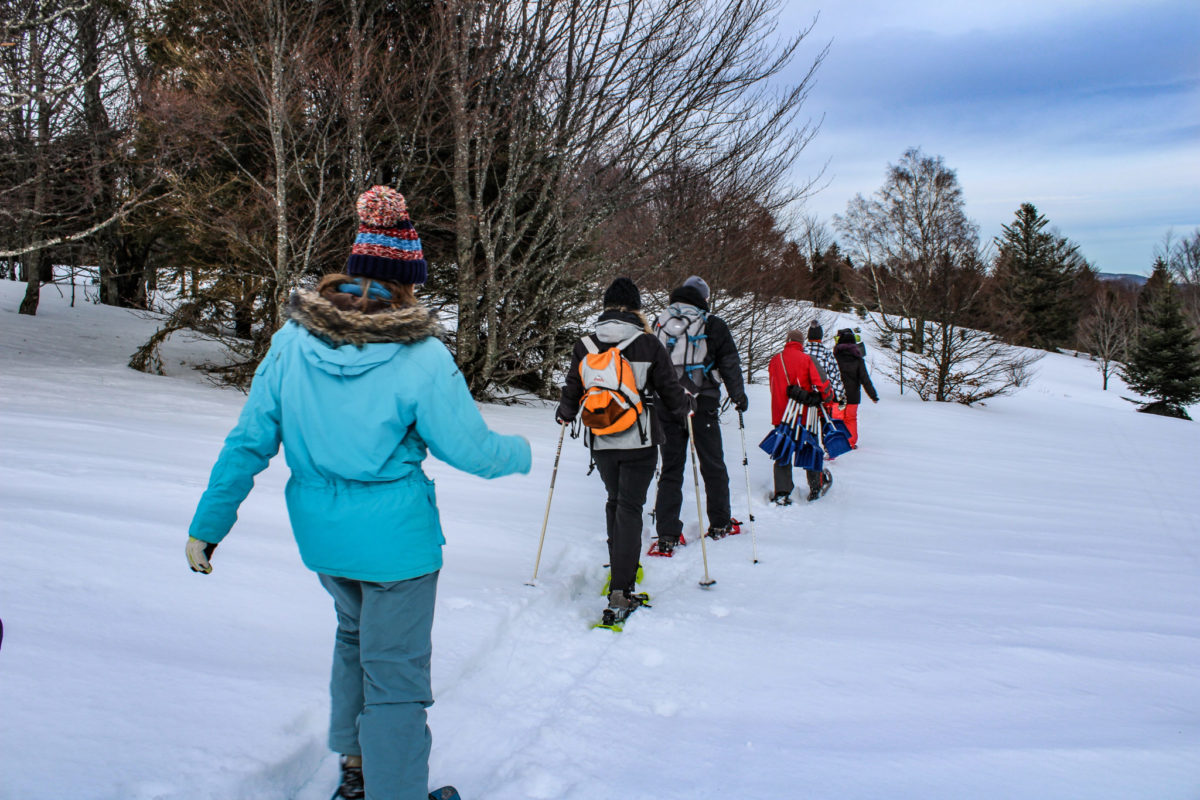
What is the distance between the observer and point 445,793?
2234mm

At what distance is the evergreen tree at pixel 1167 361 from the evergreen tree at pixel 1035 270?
30.5 ft

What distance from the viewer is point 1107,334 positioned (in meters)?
40.8

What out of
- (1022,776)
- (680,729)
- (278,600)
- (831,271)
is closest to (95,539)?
(278,600)

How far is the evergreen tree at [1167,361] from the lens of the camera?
29.9 m

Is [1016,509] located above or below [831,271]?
below

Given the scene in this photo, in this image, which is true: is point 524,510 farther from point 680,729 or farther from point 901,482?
point 901,482

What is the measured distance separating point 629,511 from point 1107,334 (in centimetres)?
4731

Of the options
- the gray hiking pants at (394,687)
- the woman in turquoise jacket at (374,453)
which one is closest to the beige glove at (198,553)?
the woman in turquoise jacket at (374,453)

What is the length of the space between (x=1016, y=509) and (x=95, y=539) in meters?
7.64

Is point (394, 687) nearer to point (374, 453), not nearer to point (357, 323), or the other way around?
point (374, 453)

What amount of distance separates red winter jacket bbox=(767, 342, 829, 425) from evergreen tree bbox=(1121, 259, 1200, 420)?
99.7 feet

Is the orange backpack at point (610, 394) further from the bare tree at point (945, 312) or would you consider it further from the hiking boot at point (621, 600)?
the bare tree at point (945, 312)

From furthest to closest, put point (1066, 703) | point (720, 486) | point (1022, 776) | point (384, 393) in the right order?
point (720, 486) → point (1066, 703) → point (1022, 776) → point (384, 393)

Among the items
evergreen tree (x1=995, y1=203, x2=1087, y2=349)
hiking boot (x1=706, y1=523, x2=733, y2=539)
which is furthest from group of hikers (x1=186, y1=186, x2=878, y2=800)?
evergreen tree (x1=995, y1=203, x2=1087, y2=349)
